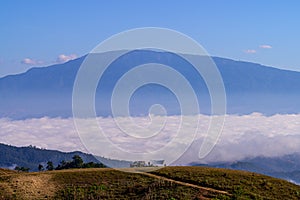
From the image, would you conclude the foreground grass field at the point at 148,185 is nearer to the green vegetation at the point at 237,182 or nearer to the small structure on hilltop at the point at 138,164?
the green vegetation at the point at 237,182

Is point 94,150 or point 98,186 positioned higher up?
point 94,150

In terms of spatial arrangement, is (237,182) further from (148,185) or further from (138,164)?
(138,164)

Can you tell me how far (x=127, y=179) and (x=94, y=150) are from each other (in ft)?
22.9

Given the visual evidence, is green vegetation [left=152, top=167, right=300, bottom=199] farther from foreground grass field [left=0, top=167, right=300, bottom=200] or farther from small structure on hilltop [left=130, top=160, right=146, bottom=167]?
small structure on hilltop [left=130, top=160, right=146, bottom=167]

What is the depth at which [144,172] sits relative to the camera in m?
87.4

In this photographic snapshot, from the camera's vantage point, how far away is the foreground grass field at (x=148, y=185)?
2997 inches

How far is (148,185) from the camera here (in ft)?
261

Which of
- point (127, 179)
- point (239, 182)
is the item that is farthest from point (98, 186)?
point (239, 182)

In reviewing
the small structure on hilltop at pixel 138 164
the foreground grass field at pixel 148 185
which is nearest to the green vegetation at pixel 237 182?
the foreground grass field at pixel 148 185

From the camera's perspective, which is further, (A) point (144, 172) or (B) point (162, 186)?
(A) point (144, 172)

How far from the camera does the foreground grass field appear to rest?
76125 millimetres

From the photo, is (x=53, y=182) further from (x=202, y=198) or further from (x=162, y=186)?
(x=202, y=198)

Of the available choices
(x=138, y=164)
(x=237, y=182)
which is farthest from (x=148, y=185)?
(x=138, y=164)

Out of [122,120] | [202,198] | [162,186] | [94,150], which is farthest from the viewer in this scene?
[122,120]
